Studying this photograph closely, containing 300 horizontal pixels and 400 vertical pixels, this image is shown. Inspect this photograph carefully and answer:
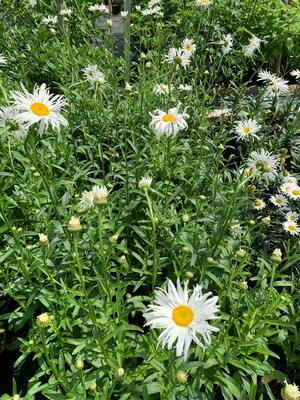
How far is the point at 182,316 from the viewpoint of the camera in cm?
123

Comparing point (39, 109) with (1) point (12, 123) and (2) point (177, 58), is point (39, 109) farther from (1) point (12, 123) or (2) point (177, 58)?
(2) point (177, 58)

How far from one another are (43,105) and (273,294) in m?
1.33

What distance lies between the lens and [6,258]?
6.69ft

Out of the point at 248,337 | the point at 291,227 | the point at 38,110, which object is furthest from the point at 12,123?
the point at 291,227

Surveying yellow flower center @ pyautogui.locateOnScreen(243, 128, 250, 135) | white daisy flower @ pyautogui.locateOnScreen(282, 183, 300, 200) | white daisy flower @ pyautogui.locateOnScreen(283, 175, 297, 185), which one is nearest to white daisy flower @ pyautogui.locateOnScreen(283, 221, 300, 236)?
white daisy flower @ pyautogui.locateOnScreen(282, 183, 300, 200)

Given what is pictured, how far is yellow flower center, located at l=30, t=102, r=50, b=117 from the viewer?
5.00ft

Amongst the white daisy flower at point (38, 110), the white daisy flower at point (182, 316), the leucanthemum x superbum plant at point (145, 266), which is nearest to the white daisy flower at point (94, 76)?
the leucanthemum x superbum plant at point (145, 266)

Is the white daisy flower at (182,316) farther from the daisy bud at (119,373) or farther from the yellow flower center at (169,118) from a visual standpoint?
the yellow flower center at (169,118)

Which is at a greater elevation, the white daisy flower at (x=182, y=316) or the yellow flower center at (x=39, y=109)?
the yellow flower center at (x=39, y=109)

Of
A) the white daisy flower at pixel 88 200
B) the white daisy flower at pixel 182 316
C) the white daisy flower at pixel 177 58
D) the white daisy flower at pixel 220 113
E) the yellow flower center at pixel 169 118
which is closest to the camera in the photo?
the white daisy flower at pixel 182 316

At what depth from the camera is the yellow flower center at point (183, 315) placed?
121 centimetres

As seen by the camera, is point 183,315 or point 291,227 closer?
point 183,315

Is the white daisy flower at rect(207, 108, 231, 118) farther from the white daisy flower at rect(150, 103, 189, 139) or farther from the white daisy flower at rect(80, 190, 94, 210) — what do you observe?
the white daisy flower at rect(80, 190, 94, 210)

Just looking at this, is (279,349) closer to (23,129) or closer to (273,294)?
(273,294)
